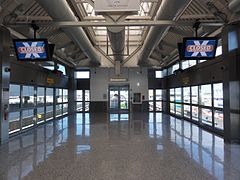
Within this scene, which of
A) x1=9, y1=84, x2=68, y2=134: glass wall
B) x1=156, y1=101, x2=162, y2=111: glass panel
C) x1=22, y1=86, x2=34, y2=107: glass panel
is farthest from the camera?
x1=156, y1=101, x2=162, y2=111: glass panel

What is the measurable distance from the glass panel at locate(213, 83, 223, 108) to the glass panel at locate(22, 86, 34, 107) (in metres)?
7.36

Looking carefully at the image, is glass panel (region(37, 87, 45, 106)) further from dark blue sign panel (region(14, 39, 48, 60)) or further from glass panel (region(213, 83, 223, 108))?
glass panel (region(213, 83, 223, 108))

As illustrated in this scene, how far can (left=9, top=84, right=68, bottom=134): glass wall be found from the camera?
7.60 m

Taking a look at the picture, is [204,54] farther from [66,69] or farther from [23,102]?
[66,69]

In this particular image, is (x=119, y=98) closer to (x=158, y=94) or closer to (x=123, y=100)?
(x=123, y=100)

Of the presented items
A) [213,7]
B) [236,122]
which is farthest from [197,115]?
[213,7]

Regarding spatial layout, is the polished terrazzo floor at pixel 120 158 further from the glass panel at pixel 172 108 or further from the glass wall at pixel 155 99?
the glass wall at pixel 155 99

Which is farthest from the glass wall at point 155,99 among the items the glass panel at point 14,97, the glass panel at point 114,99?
the glass panel at point 14,97

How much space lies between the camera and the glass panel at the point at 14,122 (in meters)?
7.38

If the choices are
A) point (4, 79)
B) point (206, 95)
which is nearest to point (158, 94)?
point (206, 95)

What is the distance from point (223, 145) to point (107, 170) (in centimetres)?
351

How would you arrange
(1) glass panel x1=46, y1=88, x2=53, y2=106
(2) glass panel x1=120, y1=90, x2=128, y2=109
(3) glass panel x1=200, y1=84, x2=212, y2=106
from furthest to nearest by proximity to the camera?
(2) glass panel x1=120, y1=90, x2=128, y2=109
(1) glass panel x1=46, y1=88, x2=53, y2=106
(3) glass panel x1=200, y1=84, x2=212, y2=106

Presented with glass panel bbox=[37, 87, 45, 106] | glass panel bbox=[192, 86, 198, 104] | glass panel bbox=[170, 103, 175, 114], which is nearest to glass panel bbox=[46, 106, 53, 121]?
glass panel bbox=[37, 87, 45, 106]

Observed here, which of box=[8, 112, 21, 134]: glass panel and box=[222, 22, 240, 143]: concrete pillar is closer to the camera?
box=[222, 22, 240, 143]: concrete pillar
